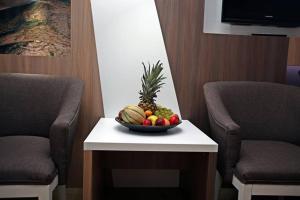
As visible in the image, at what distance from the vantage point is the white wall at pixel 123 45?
2285 millimetres

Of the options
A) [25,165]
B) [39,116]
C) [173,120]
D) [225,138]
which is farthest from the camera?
[39,116]

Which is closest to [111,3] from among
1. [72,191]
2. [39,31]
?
[39,31]

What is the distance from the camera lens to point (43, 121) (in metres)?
2.10

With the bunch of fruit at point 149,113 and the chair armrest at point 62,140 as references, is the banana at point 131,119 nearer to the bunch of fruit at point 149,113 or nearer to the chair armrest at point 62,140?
the bunch of fruit at point 149,113

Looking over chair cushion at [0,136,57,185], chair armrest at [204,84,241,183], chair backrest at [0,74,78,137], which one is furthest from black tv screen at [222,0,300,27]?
chair cushion at [0,136,57,185]

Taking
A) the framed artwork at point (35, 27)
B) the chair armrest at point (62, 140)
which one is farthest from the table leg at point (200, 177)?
the framed artwork at point (35, 27)

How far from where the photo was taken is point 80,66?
2303mm

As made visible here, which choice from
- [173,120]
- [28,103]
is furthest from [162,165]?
[28,103]

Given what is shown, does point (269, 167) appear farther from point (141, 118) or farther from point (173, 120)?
point (141, 118)

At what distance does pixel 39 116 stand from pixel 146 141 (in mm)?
867

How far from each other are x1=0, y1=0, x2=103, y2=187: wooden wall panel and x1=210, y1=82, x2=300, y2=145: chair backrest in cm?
92

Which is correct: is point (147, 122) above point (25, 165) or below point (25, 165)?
above

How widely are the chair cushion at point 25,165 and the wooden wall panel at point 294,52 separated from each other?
6.31 feet

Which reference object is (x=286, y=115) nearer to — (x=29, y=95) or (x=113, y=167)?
(x=113, y=167)
